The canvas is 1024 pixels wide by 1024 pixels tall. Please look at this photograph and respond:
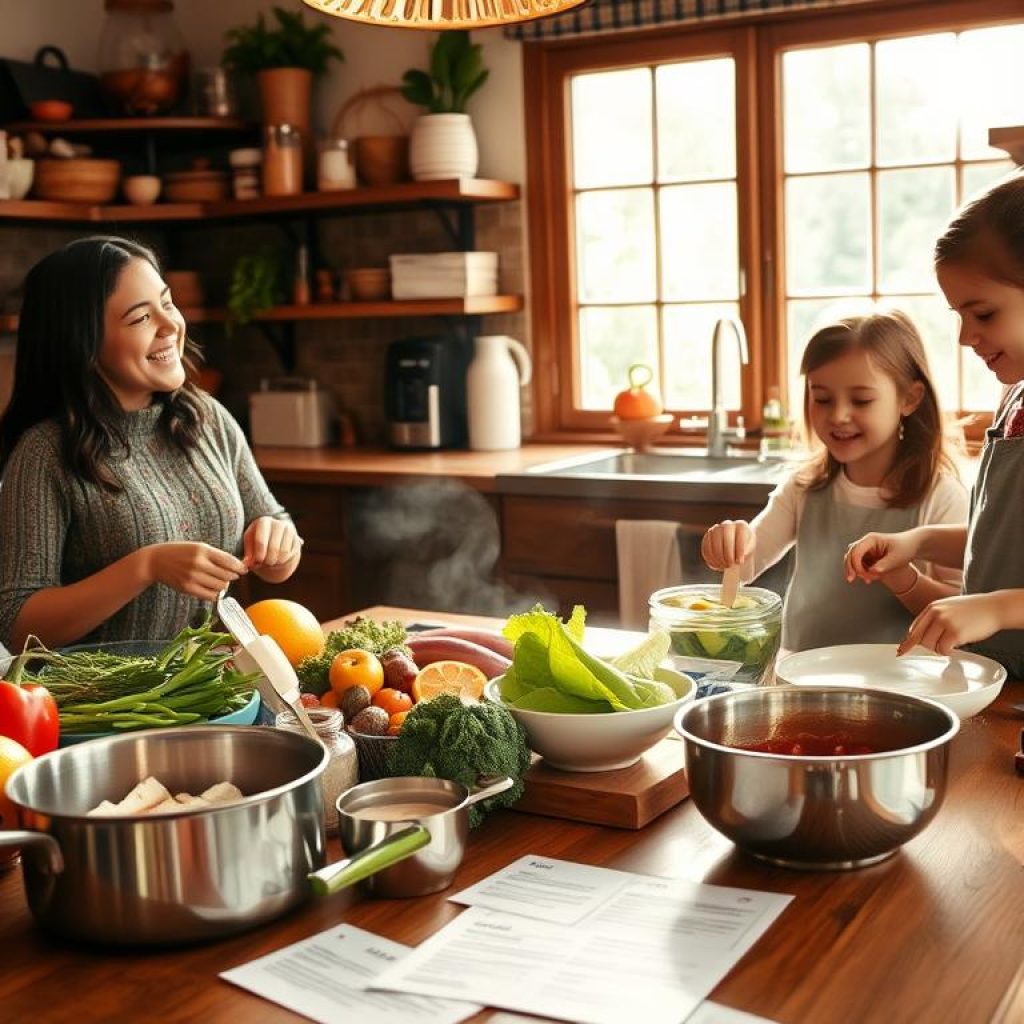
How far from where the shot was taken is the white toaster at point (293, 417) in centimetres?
457

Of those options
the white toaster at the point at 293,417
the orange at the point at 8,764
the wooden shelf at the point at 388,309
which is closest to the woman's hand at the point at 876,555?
the orange at the point at 8,764

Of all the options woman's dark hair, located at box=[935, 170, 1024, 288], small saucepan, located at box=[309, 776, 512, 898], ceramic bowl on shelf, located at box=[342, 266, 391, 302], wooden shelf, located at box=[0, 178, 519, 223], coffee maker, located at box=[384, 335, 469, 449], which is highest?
wooden shelf, located at box=[0, 178, 519, 223]

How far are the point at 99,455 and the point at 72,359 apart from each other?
164mm

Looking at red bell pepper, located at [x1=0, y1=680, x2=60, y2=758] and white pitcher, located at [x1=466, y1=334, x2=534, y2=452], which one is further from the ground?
white pitcher, located at [x1=466, y1=334, x2=534, y2=452]

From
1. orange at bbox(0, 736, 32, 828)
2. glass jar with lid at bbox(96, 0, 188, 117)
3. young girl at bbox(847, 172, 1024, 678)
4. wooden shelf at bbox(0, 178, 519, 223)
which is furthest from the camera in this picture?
glass jar with lid at bbox(96, 0, 188, 117)

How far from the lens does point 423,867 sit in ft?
4.05

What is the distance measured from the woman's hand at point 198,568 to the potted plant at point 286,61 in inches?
108

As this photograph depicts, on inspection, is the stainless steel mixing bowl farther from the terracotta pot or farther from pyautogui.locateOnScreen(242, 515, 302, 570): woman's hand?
the terracotta pot

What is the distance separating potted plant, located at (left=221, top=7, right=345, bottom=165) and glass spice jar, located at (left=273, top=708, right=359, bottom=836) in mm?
3357

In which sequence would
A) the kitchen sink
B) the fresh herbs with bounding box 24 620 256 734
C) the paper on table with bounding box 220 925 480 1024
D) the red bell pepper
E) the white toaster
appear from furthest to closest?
the white toaster → the kitchen sink → the fresh herbs with bounding box 24 620 256 734 → the red bell pepper → the paper on table with bounding box 220 925 480 1024

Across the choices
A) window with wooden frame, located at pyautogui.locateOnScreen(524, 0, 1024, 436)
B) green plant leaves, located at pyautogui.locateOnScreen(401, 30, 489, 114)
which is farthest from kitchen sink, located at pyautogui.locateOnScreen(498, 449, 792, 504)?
green plant leaves, located at pyautogui.locateOnScreen(401, 30, 489, 114)

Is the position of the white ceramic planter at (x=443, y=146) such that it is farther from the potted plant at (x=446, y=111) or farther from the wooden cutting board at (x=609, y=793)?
the wooden cutting board at (x=609, y=793)

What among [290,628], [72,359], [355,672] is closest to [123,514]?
[72,359]

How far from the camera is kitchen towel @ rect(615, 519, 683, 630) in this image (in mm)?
3367
